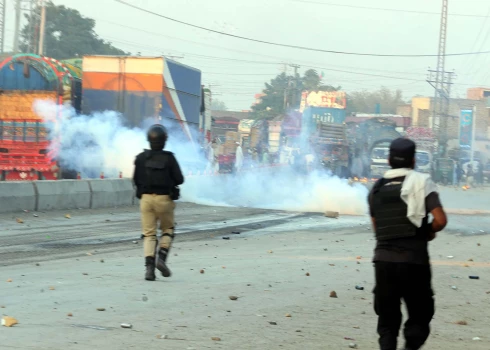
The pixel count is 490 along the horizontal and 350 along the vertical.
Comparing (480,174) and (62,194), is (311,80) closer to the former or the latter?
(480,174)

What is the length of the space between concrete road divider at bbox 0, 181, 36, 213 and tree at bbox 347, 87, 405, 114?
122 meters

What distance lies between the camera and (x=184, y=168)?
30469 millimetres

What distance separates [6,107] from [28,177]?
214 cm

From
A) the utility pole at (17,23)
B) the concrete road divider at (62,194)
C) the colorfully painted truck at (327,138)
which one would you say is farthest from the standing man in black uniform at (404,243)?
the colorfully painted truck at (327,138)

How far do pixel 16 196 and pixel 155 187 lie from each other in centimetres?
1007

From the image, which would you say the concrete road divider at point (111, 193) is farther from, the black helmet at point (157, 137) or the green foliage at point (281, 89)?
the green foliage at point (281, 89)

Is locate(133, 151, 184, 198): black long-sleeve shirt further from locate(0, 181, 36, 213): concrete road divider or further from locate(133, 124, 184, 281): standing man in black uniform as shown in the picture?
locate(0, 181, 36, 213): concrete road divider

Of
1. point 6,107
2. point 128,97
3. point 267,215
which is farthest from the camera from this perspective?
point 128,97

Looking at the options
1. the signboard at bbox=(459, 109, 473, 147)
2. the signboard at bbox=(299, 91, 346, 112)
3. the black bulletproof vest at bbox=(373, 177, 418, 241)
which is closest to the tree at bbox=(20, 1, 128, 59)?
the signboard at bbox=(299, 91, 346, 112)

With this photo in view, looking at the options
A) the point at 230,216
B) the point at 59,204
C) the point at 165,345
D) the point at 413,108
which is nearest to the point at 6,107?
the point at 59,204

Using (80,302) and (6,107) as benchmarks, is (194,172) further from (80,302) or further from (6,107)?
(80,302)

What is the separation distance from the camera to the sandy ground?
21.8 ft

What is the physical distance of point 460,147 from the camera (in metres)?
81.6

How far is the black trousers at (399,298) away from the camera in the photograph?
18.1ft
